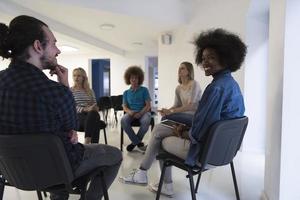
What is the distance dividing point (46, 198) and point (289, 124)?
1.95 m

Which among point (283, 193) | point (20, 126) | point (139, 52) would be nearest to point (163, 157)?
point (283, 193)

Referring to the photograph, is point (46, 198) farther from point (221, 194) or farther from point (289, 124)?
point (289, 124)

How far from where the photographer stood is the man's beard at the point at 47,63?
4.42ft

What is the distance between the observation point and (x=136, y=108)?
3867 mm

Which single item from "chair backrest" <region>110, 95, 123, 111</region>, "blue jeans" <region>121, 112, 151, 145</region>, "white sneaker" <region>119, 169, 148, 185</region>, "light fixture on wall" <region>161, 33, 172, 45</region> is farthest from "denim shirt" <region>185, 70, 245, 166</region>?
"chair backrest" <region>110, 95, 123, 111</region>

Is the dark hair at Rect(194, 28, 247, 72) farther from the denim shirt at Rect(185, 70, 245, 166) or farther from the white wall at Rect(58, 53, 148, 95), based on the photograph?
the white wall at Rect(58, 53, 148, 95)

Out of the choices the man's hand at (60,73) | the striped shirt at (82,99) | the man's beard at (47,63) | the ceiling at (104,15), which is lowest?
the striped shirt at (82,99)

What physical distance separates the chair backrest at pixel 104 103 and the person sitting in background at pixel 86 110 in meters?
1.94

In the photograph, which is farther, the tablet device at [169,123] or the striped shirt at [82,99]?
the striped shirt at [82,99]

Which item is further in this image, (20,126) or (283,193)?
(283,193)

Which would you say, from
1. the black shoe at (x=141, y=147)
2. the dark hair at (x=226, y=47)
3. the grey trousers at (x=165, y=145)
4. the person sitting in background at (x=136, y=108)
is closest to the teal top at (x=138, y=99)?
the person sitting in background at (x=136, y=108)

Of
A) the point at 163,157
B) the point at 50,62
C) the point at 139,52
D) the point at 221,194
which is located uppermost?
the point at 139,52

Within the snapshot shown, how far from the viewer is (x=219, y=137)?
1556 mm

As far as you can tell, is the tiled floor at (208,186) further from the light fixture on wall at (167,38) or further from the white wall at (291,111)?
the light fixture on wall at (167,38)
